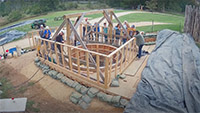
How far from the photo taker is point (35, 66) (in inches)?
298

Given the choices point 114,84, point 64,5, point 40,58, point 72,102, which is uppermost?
point 64,5

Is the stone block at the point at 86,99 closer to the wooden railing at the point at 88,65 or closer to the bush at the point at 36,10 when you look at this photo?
the wooden railing at the point at 88,65

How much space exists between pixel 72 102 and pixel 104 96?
1.13 meters

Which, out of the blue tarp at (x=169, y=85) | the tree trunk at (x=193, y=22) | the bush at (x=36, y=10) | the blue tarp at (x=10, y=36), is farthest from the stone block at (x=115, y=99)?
the bush at (x=36, y=10)

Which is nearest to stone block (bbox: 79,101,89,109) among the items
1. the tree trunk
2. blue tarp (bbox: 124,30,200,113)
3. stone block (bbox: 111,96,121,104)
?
stone block (bbox: 111,96,121,104)

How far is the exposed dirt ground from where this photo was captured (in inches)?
191

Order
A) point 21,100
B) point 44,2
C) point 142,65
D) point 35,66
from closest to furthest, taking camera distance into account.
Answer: point 21,100, point 142,65, point 35,66, point 44,2

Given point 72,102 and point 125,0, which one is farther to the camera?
point 125,0

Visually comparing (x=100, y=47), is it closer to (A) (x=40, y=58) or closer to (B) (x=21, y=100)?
(A) (x=40, y=58)

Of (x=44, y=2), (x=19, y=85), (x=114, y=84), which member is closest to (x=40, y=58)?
(x=19, y=85)

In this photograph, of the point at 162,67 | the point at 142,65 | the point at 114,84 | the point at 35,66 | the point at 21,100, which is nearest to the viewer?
the point at 21,100

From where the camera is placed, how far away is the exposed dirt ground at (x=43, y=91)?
4.85 m

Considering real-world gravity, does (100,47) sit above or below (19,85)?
above

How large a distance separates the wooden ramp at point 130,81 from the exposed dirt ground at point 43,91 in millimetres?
543
